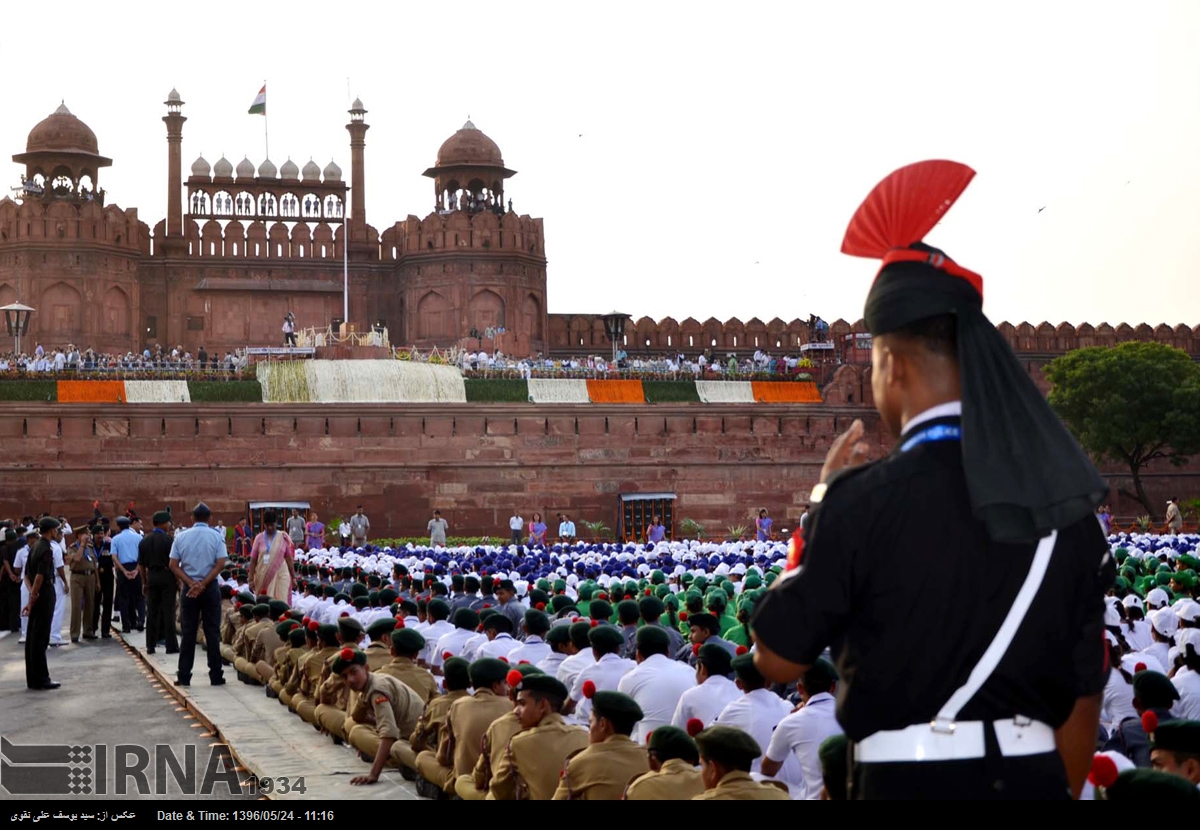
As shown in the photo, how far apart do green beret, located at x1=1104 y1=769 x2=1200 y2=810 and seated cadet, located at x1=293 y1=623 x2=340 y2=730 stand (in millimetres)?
7509

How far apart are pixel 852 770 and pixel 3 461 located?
29584 millimetres

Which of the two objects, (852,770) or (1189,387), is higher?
(1189,387)

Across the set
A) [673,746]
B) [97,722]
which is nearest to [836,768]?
[673,746]

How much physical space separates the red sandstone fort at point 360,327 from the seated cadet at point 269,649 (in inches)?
729

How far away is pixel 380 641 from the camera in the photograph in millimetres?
9992

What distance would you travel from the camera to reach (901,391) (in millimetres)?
2619

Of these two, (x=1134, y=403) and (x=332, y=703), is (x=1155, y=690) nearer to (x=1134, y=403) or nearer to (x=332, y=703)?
(x=332, y=703)

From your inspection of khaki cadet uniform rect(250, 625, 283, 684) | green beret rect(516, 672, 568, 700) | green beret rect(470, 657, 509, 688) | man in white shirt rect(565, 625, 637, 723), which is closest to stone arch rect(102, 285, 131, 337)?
khaki cadet uniform rect(250, 625, 283, 684)

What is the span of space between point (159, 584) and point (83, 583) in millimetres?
3051

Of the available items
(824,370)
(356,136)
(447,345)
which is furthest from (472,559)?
(356,136)

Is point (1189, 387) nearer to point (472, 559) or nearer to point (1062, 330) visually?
point (1062, 330)

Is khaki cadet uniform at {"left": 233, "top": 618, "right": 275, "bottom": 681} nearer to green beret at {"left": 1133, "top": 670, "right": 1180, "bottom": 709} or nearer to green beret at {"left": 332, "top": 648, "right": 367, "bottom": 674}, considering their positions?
green beret at {"left": 332, "top": 648, "right": 367, "bottom": 674}

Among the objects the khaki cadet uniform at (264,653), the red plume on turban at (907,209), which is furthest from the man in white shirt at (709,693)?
the khaki cadet uniform at (264,653)

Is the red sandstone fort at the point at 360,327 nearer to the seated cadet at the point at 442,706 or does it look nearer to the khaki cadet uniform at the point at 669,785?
the seated cadet at the point at 442,706
